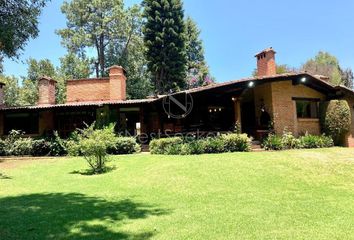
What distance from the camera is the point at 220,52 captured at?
1797 inches

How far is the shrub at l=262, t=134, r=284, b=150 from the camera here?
17203 millimetres

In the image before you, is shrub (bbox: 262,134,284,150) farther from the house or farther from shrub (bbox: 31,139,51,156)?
shrub (bbox: 31,139,51,156)

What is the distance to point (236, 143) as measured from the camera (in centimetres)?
1692

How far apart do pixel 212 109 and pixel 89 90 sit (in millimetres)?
9626

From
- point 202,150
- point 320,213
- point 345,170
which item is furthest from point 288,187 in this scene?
point 202,150

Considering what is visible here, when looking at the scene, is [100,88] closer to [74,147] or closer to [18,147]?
[18,147]

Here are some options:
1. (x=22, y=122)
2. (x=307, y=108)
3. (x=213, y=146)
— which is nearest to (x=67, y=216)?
(x=213, y=146)

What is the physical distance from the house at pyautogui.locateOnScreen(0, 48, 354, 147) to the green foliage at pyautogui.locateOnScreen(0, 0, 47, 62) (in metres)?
10.0

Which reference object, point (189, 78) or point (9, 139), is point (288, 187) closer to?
point (9, 139)

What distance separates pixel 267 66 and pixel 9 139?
1676 centimetres

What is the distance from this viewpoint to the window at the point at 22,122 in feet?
74.1

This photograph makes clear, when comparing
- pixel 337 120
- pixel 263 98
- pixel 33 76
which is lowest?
pixel 337 120

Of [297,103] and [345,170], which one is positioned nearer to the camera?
[345,170]

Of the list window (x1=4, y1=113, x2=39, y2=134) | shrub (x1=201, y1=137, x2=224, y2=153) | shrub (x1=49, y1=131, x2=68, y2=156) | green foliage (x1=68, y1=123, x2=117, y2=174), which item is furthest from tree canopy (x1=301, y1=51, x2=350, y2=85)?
green foliage (x1=68, y1=123, x2=117, y2=174)
